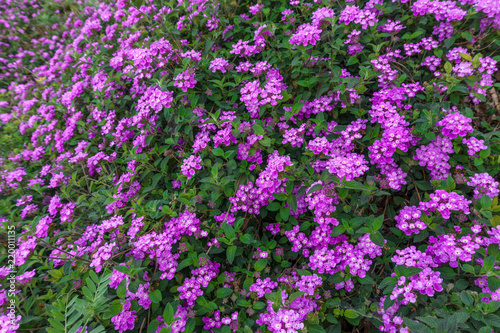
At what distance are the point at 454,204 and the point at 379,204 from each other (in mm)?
751

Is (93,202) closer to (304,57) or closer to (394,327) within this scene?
(304,57)

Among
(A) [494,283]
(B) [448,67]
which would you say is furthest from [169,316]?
(B) [448,67]

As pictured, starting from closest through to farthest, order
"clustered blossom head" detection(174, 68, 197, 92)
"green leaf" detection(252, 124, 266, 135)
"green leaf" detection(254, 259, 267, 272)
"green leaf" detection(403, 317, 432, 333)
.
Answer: "green leaf" detection(403, 317, 432, 333)
"green leaf" detection(254, 259, 267, 272)
"green leaf" detection(252, 124, 266, 135)
"clustered blossom head" detection(174, 68, 197, 92)

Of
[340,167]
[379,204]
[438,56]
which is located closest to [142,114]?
[340,167]

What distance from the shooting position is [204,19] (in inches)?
144

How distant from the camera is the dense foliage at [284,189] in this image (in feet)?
7.17

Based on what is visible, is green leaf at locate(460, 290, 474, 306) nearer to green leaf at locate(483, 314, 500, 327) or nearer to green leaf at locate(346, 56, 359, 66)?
green leaf at locate(483, 314, 500, 327)

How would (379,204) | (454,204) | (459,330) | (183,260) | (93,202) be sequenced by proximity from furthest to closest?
1. (93,202)
2. (379,204)
3. (183,260)
4. (454,204)
5. (459,330)

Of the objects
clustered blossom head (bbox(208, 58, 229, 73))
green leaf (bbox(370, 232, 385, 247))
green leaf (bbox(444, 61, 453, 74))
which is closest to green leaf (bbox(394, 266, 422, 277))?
green leaf (bbox(370, 232, 385, 247))

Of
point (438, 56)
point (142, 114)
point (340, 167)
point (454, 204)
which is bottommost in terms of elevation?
point (454, 204)

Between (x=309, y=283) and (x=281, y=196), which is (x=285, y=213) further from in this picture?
(x=309, y=283)

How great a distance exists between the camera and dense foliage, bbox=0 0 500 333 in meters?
2.19

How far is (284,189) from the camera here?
8.41 feet

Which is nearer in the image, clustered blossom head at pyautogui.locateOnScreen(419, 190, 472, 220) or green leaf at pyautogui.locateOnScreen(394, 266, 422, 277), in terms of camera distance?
green leaf at pyautogui.locateOnScreen(394, 266, 422, 277)
